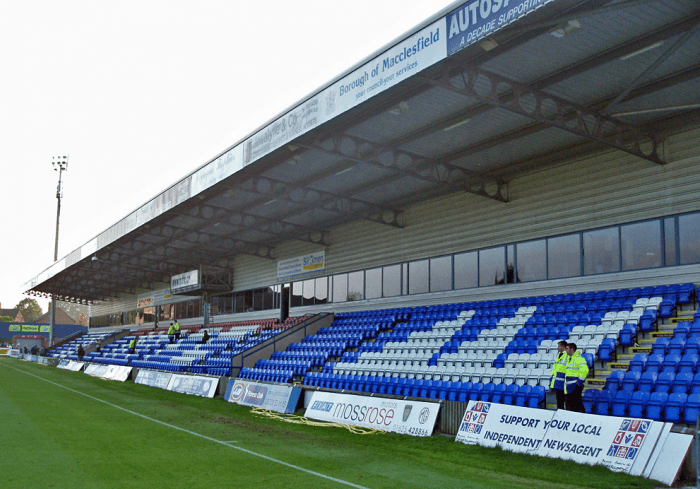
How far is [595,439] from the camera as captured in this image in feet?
30.8

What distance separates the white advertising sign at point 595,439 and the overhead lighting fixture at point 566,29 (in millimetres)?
6716

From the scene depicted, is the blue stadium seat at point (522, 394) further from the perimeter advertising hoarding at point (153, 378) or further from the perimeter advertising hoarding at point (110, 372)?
the perimeter advertising hoarding at point (110, 372)

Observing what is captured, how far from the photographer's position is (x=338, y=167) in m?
19.1

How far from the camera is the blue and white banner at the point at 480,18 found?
9773mm

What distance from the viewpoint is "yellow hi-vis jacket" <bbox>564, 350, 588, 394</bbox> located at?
1085 cm

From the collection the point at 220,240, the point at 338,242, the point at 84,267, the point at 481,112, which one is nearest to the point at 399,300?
the point at 338,242

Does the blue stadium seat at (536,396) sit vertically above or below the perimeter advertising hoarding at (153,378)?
above

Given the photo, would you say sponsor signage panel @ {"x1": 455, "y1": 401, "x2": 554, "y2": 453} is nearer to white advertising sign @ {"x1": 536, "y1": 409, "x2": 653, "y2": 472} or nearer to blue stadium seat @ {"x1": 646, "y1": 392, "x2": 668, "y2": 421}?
white advertising sign @ {"x1": 536, "y1": 409, "x2": 653, "y2": 472}

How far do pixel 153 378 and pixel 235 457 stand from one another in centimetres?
1769

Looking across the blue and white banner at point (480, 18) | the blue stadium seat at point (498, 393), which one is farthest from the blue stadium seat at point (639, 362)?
the blue and white banner at point (480, 18)

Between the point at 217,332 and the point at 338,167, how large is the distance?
17.7 m

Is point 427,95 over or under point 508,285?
over

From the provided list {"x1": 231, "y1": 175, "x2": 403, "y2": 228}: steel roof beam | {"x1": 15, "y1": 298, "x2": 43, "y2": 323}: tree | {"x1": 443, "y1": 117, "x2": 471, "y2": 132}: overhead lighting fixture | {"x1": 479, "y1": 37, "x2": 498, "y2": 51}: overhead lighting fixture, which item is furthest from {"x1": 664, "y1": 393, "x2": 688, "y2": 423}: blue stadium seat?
{"x1": 15, "y1": 298, "x2": 43, "y2": 323}: tree

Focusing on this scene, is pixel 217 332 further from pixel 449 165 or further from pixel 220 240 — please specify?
pixel 449 165
